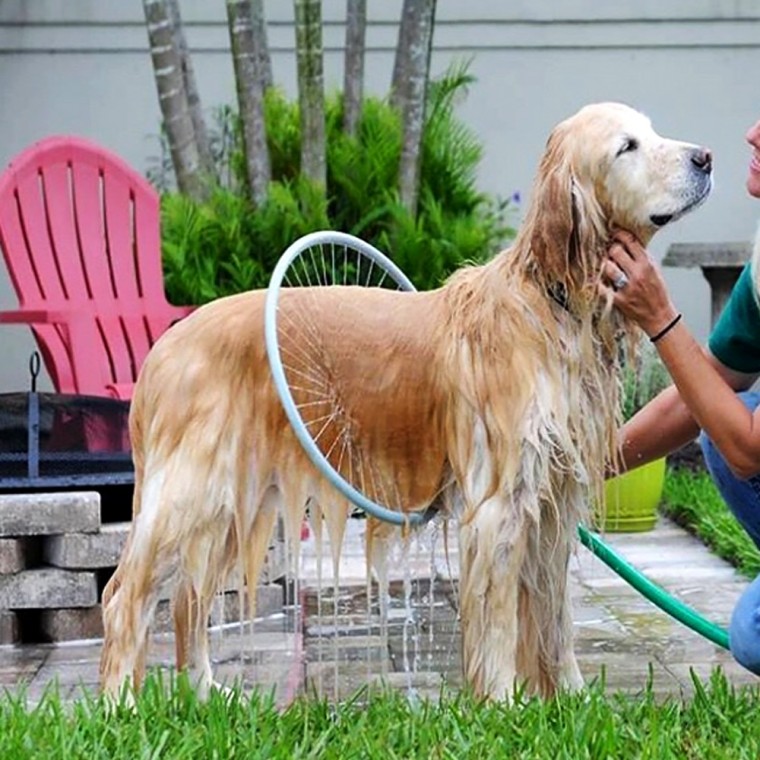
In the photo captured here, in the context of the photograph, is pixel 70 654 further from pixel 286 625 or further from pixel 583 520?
pixel 583 520

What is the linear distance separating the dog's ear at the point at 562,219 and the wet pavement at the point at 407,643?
87 cm

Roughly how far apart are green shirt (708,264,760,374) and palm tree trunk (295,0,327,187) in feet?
13.2

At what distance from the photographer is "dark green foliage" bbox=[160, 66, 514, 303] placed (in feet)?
25.8

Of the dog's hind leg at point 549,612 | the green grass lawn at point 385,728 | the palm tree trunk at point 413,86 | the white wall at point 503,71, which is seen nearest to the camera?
the green grass lawn at point 385,728

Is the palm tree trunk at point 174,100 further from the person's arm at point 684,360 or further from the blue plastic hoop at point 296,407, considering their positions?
the person's arm at point 684,360

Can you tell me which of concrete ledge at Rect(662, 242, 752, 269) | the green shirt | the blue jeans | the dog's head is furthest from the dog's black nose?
concrete ledge at Rect(662, 242, 752, 269)

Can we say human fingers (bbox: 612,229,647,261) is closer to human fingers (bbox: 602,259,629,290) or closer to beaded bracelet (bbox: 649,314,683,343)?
human fingers (bbox: 602,259,629,290)

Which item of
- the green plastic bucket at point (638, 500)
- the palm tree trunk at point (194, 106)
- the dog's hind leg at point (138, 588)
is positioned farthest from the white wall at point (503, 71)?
the dog's hind leg at point (138, 588)

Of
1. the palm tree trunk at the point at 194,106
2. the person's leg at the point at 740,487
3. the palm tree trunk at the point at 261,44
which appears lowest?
the person's leg at the point at 740,487

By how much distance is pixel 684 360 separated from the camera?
3613 millimetres

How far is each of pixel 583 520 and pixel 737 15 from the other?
21.3 ft

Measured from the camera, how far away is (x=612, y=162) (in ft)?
11.5

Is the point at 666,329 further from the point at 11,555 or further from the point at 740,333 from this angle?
the point at 11,555

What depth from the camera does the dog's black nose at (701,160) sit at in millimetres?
3469
